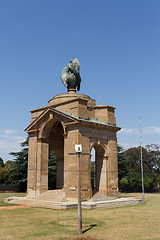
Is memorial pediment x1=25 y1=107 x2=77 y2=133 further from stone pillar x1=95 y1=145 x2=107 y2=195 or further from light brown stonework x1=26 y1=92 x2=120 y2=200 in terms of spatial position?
stone pillar x1=95 y1=145 x2=107 y2=195

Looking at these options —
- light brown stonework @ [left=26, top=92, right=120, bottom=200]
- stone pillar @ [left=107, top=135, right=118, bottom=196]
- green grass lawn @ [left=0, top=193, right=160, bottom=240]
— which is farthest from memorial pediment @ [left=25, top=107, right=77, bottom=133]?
green grass lawn @ [left=0, top=193, right=160, bottom=240]

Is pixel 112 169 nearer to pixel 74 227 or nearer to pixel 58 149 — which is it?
pixel 58 149

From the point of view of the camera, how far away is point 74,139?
23.0 meters

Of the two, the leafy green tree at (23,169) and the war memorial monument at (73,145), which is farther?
the leafy green tree at (23,169)

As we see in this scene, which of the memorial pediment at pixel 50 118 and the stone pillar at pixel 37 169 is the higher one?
the memorial pediment at pixel 50 118

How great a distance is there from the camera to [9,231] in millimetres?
11820

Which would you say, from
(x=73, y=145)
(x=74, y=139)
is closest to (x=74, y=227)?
(x=73, y=145)

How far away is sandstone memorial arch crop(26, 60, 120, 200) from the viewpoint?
22844mm

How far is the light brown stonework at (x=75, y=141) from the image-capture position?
74.8ft

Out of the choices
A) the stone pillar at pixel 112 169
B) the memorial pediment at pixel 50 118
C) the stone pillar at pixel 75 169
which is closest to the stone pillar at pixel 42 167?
the memorial pediment at pixel 50 118

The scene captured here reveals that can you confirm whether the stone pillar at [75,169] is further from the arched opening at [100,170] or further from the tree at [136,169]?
the tree at [136,169]

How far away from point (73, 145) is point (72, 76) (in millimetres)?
9054

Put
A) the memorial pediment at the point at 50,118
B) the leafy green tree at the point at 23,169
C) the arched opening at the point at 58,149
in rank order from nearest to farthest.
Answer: the memorial pediment at the point at 50,118 → the arched opening at the point at 58,149 → the leafy green tree at the point at 23,169

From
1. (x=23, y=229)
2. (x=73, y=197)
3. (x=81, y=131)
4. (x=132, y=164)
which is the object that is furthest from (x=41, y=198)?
(x=132, y=164)
